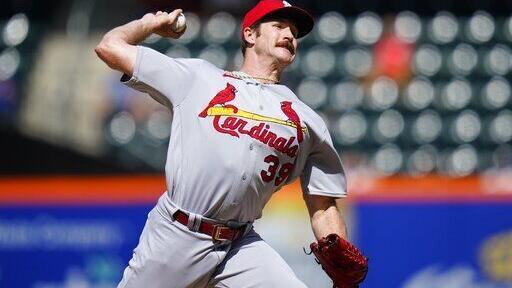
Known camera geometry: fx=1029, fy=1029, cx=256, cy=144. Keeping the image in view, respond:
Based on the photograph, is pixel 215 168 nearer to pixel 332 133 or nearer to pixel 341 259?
pixel 341 259

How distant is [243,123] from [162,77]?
14.2 inches

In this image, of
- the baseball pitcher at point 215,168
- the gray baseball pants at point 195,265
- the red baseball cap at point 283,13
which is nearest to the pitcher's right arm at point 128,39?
the baseball pitcher at point 215,168

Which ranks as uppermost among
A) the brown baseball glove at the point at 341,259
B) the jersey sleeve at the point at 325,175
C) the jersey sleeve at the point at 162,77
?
the jersey sleeve at the point at 162,77

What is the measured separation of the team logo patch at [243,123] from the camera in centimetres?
398

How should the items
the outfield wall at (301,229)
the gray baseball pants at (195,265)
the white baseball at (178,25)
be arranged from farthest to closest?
the outfield wall at (301,229)
the white baseball at (178,25)
the gray baseball pants at (195,265)

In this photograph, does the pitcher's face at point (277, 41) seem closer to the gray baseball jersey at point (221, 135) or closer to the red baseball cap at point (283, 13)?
the red baseball cap at point (283, 13)

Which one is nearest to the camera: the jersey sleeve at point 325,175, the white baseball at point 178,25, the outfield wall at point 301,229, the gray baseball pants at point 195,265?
the gray baseball pants at point 195,265

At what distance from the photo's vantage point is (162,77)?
398cm

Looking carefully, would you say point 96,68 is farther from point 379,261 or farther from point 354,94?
point 379,261

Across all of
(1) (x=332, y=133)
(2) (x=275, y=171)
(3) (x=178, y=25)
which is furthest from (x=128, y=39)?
(1) (x=332, y=133)

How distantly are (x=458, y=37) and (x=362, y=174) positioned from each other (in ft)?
7.86

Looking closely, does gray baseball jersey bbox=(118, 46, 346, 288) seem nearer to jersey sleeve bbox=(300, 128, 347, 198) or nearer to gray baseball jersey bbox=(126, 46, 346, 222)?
gray baseball jersey bbox=(126, 46, 346, 222)

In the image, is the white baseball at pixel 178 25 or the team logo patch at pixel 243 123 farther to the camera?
the white baseball at pixel 178 25

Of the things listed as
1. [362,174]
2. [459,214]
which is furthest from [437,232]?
[362,174]
